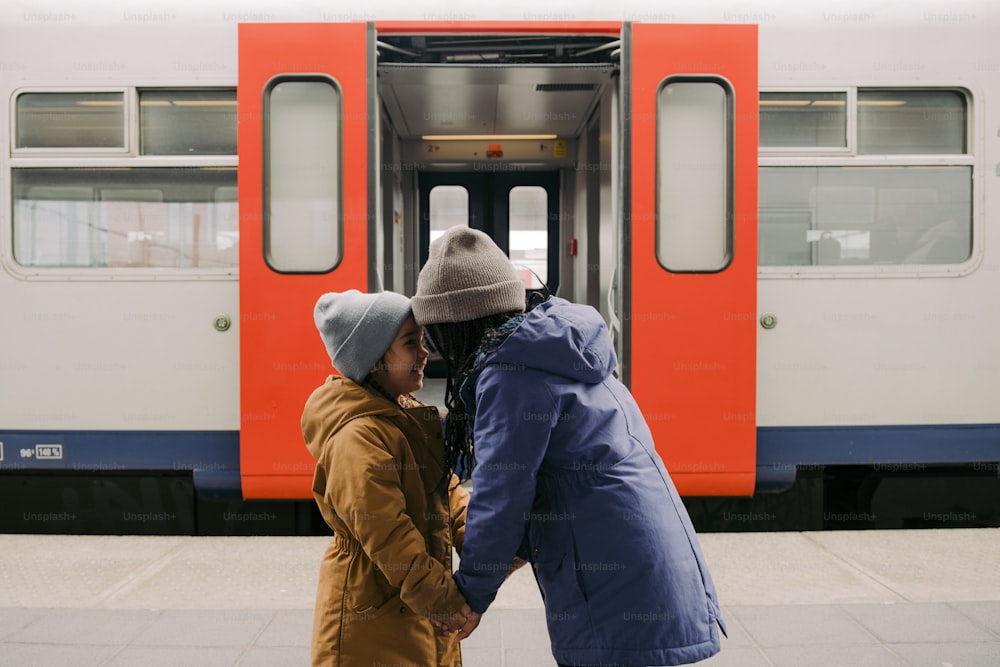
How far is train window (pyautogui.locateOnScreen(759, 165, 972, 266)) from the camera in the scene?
3.81 m

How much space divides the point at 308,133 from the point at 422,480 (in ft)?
8.52

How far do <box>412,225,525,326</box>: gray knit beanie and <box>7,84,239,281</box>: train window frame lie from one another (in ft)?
8.26

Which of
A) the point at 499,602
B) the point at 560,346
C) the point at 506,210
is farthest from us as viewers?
the point at 506,210

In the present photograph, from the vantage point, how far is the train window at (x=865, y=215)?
3.81m

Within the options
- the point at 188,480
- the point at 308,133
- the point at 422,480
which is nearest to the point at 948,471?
the point at 422,480

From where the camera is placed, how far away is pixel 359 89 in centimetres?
365

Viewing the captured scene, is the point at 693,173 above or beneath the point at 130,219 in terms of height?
above

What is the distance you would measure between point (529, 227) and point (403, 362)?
18.0 ft

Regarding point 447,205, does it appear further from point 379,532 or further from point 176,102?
point 379,532

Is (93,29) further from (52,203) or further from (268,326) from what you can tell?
(268,326)

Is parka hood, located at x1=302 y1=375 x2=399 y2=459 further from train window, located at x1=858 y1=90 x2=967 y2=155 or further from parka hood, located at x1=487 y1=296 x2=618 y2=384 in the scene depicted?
train window, located at x1=858 y1=90 x2=967 y2=155

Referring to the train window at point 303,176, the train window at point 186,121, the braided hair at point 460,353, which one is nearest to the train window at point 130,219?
the train window at point 186,121

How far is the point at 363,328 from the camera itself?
1.60 m

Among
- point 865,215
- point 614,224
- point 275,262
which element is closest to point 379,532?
point 275,262
